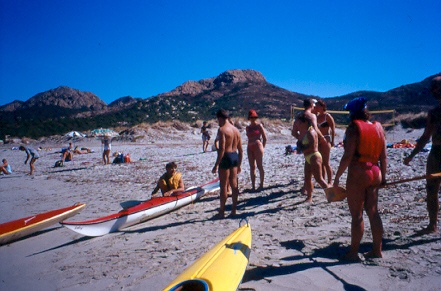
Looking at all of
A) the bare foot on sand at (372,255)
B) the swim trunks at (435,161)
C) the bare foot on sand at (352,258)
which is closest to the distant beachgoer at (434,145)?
the swim trunks at (435,161)

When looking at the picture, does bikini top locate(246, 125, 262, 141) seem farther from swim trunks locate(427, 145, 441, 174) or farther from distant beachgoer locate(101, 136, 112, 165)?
distant beachgoer locate(101, 136, 112, 165)

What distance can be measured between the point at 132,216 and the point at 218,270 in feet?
9.84

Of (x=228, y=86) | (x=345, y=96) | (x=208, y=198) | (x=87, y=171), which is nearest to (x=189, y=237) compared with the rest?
(x=208, y=198)

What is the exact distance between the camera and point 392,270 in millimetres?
2863

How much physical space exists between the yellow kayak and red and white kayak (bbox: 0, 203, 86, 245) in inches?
159

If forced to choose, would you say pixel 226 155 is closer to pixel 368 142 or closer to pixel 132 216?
pixel 132 216

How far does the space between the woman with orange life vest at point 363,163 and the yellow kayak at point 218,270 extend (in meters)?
1.24

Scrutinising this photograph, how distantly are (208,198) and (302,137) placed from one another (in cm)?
282

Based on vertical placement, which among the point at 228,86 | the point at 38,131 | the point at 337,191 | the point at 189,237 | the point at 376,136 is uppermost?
Answer: the point at 228,86

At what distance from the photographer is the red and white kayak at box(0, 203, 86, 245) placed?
517 cm

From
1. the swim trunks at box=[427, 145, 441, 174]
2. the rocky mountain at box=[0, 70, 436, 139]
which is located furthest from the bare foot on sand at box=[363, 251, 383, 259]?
the rocky mountain at box=[0, 70, 436, 139]

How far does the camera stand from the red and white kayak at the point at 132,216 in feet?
15.5

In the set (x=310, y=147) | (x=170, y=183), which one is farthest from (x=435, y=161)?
(x=170, y=183)

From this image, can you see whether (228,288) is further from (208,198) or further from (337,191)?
(208,198)
